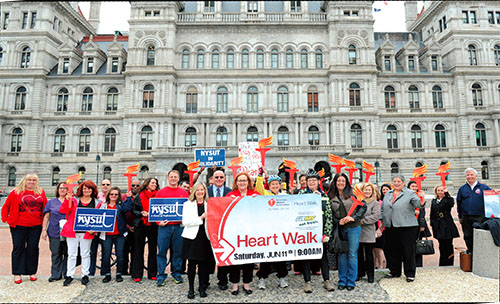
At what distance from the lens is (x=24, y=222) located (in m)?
6.77

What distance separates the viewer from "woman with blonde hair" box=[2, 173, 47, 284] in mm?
6727

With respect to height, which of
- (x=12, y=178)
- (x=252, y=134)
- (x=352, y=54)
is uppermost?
(x=352, y=54)

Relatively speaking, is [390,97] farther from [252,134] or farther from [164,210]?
[164,210]

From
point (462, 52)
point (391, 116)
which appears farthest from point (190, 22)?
point (462, 52)

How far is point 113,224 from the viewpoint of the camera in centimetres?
695

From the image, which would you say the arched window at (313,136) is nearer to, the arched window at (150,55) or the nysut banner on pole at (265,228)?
the arched window at (150,55)

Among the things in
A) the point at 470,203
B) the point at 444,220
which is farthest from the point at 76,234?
the point at 470,203

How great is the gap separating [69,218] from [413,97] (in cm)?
3699

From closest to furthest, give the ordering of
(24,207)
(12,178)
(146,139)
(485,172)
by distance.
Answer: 1. (24,207)
2. (146,139)
3. (485,172)
4. (12,178)

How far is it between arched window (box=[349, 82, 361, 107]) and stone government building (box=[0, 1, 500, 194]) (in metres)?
0.11

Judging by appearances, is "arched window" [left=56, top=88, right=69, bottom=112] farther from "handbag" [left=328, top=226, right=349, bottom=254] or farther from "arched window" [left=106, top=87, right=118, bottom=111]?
"handbag" [left=328, top=226, right=349, bottom=254]

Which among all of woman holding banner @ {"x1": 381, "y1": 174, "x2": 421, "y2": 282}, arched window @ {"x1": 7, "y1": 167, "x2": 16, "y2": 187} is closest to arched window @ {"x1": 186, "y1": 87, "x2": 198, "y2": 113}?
arched window @ {"x1": 7, "y1": 167, "x2": 16, "y2": 187}

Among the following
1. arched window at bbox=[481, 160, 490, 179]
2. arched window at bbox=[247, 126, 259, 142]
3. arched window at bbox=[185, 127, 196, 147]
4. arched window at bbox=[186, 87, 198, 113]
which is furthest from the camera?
arched window at bbox=[186, 87, 198, 113]

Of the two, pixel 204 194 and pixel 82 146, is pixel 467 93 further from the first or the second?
pixel 82 146
